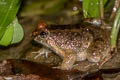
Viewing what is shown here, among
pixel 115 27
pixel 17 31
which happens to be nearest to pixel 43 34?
pixel 17 31

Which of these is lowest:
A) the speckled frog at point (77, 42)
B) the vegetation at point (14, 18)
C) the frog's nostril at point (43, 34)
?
the speckled frog at point (77, 42)

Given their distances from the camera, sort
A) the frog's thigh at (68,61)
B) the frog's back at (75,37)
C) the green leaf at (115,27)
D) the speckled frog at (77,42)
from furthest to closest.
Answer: the frog's back at (75,37) → the speckled frog at (77,42) → the frog's thigh at (68,61) → the green leaf at (115,27)

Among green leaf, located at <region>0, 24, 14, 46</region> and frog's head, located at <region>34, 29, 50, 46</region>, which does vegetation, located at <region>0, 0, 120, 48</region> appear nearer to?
green leaf, located at <region>0, 24, 14, 46</region>

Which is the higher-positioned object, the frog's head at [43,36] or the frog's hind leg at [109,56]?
the frog's head at [43,36]

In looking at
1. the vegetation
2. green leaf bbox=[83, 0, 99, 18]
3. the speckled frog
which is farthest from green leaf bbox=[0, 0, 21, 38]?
green leaf bbox=[83, 0, 99, 18]

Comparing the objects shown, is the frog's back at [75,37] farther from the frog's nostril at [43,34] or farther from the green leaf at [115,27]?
the green leaf at [115,27]

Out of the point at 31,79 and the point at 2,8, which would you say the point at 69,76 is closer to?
the point at 31,79

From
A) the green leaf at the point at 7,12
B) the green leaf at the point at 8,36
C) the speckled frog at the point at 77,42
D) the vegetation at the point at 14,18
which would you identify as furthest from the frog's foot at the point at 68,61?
the green leaf at the point at 7,12

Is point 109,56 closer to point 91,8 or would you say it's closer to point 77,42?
point 77,42
